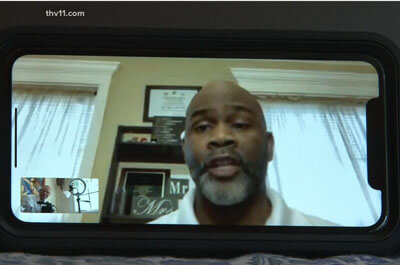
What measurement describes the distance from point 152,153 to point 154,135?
0.03m

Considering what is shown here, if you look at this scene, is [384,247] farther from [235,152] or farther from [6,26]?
[6,26]

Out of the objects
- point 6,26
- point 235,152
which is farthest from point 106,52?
point 235,152

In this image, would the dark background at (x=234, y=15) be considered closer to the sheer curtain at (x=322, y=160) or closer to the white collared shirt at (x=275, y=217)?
the sheer curtain at (x=322, y=160)

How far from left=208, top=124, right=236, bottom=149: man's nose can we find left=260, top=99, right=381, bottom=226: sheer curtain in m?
0.08

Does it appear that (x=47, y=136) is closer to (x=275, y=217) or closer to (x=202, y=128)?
(x=202, y=128)

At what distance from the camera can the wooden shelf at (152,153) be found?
104 centimetres

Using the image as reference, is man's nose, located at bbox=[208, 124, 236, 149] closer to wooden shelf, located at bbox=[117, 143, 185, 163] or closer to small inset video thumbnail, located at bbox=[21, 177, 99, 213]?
wooden shelf, located at bbox=[117, 143, 185, 163]

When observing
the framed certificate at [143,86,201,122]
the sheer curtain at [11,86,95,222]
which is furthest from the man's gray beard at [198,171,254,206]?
the sheer curtain at [11,86,95,222]

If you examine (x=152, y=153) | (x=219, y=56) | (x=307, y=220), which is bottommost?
(x=307, y=220)

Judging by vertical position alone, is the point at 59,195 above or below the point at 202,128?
below

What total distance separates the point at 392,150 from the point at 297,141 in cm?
17

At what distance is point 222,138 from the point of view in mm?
1027

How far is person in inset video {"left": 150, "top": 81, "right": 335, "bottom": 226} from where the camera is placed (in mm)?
1022

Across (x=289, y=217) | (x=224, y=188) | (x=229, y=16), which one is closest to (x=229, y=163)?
→ (x=224, y=188)
